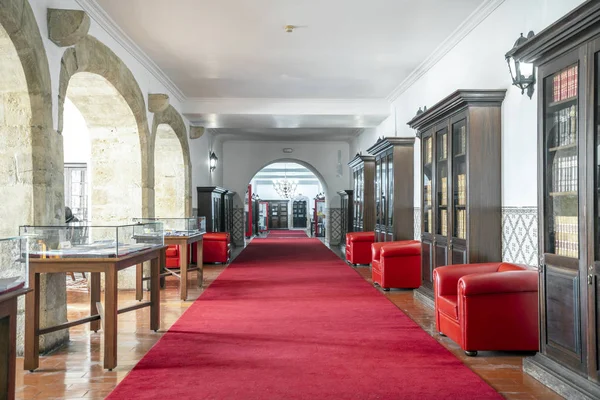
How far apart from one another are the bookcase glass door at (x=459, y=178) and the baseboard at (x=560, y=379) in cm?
201

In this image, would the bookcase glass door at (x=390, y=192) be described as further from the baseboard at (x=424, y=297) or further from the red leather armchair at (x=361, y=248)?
the baseboard at (x=424, y=297)

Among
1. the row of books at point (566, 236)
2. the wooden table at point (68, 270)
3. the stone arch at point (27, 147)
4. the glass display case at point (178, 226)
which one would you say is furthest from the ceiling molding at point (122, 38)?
the row of books at point (566, 236)

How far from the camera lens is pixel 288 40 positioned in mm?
7125

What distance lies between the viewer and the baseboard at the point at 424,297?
21.1ft

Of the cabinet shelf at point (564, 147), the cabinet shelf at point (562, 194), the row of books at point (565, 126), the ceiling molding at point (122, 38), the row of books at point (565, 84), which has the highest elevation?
the ceiling molding at point (122, 38)

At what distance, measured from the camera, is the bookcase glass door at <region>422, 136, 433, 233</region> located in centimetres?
671

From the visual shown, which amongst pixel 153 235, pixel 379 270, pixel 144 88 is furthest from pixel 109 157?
pixel 379 270

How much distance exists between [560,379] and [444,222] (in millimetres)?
2974

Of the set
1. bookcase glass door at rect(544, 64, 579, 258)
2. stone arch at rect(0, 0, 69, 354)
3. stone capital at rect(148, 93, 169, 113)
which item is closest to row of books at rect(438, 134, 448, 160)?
bookcase glass door at rect(544, 64, 579, 258)

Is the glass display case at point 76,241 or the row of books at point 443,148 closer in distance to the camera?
the glass display case at point 76,241

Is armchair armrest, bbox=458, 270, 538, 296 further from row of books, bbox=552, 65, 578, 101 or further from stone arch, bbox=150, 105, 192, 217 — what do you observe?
stone arch, bbox=150, 105, 192, 217

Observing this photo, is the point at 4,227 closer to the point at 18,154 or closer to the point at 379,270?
the point at 18,154

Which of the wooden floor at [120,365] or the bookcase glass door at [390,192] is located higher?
the bookcase glass door at [390,192]

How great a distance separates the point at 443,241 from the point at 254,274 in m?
4.52
